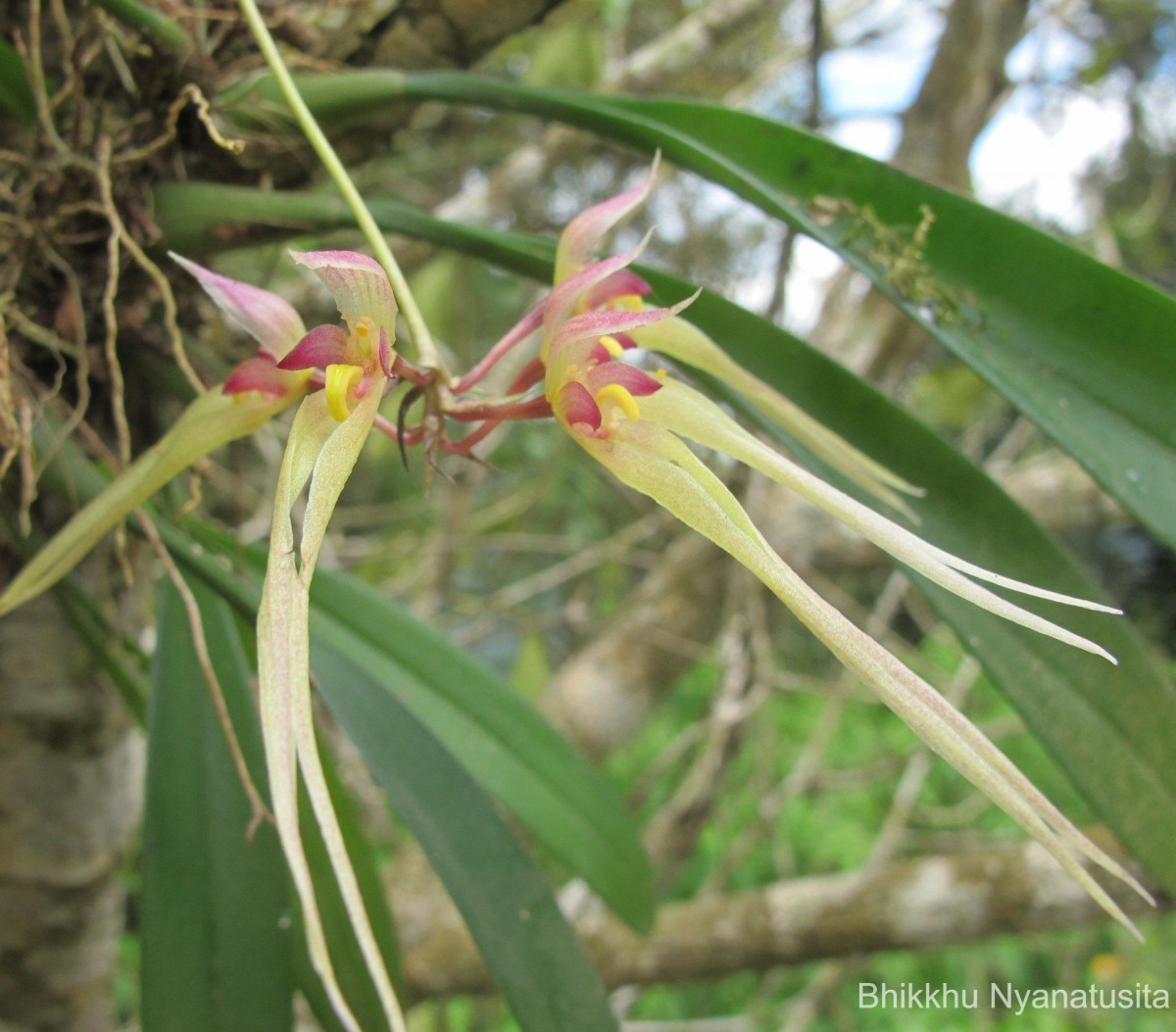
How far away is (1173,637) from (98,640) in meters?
2.72

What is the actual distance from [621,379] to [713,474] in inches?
1.9

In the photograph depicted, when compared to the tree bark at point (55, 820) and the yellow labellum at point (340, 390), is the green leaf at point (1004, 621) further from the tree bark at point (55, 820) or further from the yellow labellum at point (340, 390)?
the tree bark at point (55, 820)

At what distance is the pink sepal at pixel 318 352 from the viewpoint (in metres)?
0.30

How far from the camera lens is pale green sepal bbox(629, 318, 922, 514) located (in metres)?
0.40

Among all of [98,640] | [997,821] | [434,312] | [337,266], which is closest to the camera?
[337,266]

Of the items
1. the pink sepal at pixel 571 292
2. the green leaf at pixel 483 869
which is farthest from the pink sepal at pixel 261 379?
the green leaf at pixel 483 869

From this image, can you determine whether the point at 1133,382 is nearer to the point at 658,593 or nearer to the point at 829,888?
the point at 829,888

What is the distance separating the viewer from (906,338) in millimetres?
1361

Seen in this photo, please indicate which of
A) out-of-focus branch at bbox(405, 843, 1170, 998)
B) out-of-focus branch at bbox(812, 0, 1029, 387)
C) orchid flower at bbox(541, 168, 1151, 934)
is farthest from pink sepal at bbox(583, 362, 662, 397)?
out-of-focus branch at bbox(812, 0, 1029, 387)

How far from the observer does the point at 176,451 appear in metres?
0.37

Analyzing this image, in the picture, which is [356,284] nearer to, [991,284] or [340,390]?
[340,390]

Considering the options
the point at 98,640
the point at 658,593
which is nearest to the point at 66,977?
the point at 98,640

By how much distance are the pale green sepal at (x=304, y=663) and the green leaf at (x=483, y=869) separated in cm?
26

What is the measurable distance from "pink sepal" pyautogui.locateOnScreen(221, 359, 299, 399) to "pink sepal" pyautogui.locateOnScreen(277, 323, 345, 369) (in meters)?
0.06
